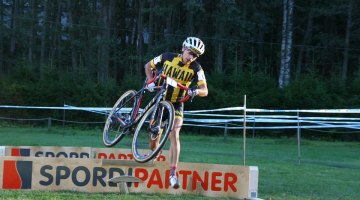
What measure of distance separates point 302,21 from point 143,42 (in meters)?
12.4

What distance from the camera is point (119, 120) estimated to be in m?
8.65

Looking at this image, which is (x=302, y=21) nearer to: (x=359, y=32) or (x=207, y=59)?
(x=359, y=32)

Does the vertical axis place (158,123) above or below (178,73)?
below

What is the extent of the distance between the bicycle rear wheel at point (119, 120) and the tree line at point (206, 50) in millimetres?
19384

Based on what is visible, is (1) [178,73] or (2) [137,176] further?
(2) [137,176]

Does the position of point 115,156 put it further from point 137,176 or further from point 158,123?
point 158,123

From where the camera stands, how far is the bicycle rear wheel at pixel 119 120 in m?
8.52

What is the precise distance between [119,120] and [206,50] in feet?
104

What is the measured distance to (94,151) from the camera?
10.7m

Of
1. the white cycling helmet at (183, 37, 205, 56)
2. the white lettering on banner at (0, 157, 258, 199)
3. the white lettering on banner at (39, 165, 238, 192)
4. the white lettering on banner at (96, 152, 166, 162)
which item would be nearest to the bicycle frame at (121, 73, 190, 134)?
the white cycling helmet at (183, 37, 205, 56)

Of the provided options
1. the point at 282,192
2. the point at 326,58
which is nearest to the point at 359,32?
the point at 326,58

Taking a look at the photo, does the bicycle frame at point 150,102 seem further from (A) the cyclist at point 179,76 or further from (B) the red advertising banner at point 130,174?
(B) the red advertising banner at point 130,174

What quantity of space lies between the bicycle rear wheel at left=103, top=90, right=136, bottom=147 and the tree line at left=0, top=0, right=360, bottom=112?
763 inches

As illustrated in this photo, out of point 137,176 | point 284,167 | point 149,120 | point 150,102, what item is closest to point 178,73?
point 150,102
